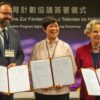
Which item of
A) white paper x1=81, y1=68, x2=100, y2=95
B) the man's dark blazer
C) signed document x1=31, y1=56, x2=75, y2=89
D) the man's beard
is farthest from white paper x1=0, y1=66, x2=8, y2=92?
white paper x1=81, y1=68, x2=100, y2=95

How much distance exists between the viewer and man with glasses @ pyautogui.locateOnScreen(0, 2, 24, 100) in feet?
9.85

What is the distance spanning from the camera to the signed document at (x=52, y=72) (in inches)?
→ 117

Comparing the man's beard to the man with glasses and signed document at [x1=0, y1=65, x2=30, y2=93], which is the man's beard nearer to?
the man with glasses

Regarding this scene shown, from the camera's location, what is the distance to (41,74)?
9.78ft

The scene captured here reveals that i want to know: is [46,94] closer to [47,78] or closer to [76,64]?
[47,78]

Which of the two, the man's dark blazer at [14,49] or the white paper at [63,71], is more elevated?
the man's dark blazer at [14,49]

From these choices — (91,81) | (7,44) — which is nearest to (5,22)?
(7,44)

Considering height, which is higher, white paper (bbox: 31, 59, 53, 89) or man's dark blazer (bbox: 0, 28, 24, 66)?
man's dark blazer (bbox: 0, 28, 24, 66)

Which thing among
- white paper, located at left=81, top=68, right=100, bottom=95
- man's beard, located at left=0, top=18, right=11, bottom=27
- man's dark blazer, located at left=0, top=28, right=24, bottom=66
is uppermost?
man's beard, located at left=0, top=18, right=11, bottom=27

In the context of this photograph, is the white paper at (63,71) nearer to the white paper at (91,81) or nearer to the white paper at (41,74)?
the white paper at (41,74)

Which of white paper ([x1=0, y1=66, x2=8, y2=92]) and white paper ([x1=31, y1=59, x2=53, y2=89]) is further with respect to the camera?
white paper ([x1=31, y1=59, x2=53, y2=89])

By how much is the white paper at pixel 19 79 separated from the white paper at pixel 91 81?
568mm

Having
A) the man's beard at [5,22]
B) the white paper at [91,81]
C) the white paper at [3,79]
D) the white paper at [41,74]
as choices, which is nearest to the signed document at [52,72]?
the white paper at [41,74]

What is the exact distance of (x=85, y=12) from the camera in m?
4.59
